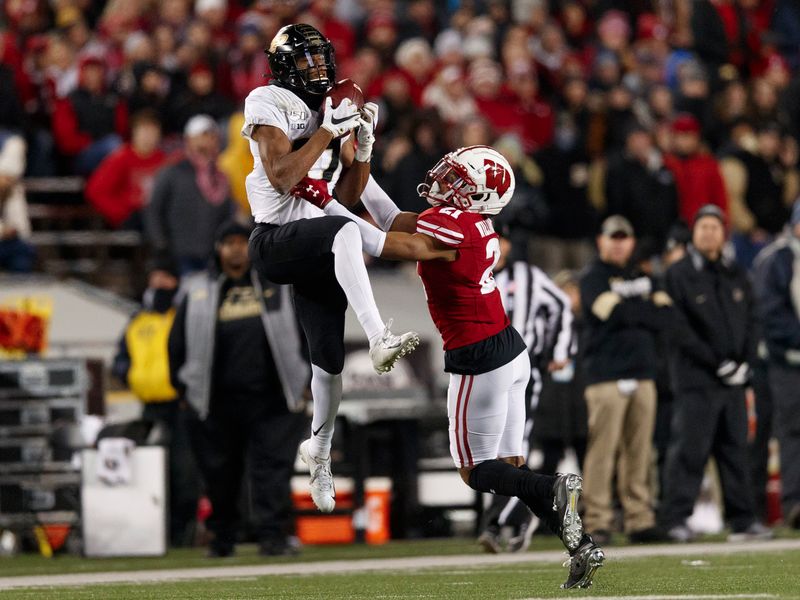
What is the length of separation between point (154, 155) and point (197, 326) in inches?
157

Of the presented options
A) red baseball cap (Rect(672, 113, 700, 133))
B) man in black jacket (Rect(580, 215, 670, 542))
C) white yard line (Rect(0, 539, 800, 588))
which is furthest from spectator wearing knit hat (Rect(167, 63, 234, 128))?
white yard line (Rect(0, 539, 800, 588))

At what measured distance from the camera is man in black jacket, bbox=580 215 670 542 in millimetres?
12641

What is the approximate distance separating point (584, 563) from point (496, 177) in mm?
1838

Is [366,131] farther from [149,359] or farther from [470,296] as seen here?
[149,359]

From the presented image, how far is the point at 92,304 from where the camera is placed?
1559 cm

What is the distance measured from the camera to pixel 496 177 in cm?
895

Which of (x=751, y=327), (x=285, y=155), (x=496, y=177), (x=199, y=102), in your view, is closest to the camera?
(x=285, y=155)

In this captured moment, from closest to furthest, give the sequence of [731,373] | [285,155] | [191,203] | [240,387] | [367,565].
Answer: [285,155]
[367,565]
[240,387]
[731,373]
[191,203]

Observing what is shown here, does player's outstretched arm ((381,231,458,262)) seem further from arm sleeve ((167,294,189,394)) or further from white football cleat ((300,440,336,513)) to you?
arm sleeve ((167,294,189,394))

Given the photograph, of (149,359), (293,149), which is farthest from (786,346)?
(293,149)

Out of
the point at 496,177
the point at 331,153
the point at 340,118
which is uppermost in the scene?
the point at 340,118

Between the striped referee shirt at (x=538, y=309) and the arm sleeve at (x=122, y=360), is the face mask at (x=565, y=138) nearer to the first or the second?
the arm sleeve at (x=122, y=360)

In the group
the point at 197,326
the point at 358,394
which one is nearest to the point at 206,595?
the point at 197,326

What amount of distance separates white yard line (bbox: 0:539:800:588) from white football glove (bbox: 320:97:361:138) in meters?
2.81
